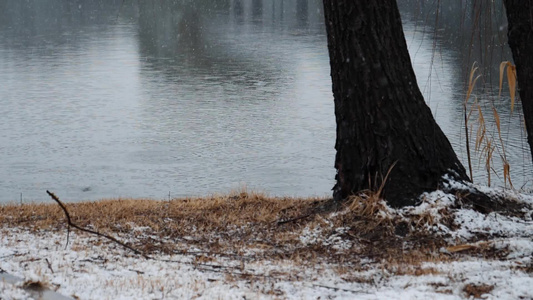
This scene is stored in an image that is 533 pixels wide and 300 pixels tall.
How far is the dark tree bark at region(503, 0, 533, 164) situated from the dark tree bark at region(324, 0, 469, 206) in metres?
1.16

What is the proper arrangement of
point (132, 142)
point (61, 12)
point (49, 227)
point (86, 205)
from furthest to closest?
1. point (61, 12)
2. point (132, 142)
3. point (86, 205)
4. point (49, 227)

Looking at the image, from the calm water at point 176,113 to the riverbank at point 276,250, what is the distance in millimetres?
1431

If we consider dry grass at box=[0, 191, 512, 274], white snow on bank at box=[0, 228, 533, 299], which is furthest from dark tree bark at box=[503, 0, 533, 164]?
dry grass at box=[0, 191, 512, 274]

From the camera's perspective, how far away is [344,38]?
5.45 m

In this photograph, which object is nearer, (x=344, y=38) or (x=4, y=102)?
(x=344, y=38)

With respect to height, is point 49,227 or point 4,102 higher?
point 49,227

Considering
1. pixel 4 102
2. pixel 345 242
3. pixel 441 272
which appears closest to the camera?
pixel 441 272

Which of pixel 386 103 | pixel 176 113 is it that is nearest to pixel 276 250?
pixel 386 103

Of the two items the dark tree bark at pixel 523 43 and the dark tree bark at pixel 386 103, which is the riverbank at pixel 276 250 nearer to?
the dark tree bark at pixel 386 103

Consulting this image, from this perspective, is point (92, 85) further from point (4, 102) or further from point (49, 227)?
point (49, 227)

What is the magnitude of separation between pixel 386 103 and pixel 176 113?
424 inches

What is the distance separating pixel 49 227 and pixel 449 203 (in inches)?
111

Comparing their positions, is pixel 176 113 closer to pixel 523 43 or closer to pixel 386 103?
pixel 386 103

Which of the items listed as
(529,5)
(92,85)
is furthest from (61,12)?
(529,5)
